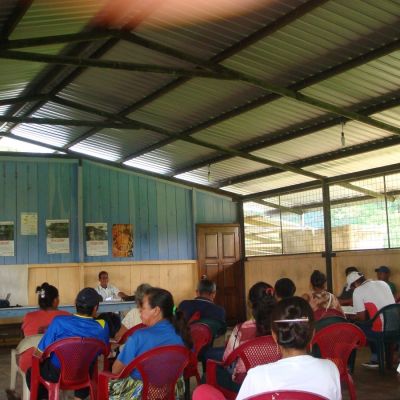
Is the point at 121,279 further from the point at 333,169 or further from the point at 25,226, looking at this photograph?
the point at 333,169

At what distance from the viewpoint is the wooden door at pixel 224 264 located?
1266cm

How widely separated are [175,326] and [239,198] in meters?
9.65

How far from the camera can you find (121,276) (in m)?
11.8

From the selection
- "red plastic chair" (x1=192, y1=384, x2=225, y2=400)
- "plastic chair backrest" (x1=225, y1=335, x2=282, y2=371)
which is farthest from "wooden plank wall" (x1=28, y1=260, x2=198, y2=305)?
"red plastic chair" (x1=192, y1=384, x2=225, y2=400)

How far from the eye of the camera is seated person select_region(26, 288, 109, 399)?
3.88 meters

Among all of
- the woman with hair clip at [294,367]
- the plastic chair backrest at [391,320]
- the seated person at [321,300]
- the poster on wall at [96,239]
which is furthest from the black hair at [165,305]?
the poster on wall at [96,239]

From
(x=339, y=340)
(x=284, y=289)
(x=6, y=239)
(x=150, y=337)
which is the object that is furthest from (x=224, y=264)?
(x=150, y=337)

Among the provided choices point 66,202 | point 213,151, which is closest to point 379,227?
point 213,151

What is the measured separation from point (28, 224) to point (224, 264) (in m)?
4.27

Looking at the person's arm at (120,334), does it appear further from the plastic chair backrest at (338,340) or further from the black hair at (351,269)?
the black hair at (351,269)

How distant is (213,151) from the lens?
10.7 m

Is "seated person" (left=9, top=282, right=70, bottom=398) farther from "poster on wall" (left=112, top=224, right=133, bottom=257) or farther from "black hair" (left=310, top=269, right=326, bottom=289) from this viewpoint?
"poster on wall" (left=112, top=224, right=133, bottom=257)

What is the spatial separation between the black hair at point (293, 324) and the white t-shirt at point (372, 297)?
4.46m

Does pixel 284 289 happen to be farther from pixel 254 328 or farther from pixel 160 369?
pixel 160 369
